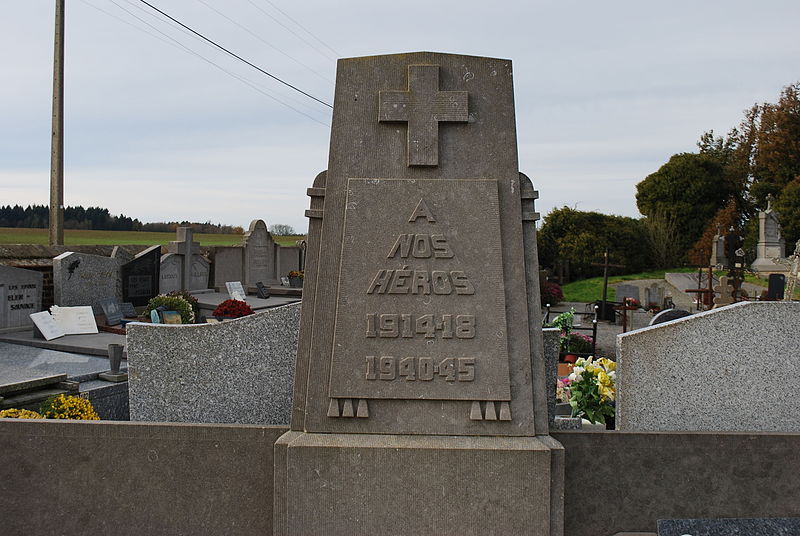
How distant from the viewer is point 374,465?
8.94 ft

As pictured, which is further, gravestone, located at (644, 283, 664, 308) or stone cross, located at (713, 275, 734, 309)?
gravestone, located at (644, 283, 664, 308)

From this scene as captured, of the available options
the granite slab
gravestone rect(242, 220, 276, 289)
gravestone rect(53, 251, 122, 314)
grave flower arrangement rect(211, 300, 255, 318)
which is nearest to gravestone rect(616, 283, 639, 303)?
gravestone rect(242, 220, 276, 289)

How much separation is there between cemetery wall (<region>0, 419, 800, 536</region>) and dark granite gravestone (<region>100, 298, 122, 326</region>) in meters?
8.18

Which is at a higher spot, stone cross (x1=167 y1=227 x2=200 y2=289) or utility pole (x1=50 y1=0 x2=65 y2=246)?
utility pole (x1=50 y1=0 x2=65 y2=246)

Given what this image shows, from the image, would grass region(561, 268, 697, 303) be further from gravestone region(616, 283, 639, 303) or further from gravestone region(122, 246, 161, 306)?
gravestone region(122, 246, 161, 306)

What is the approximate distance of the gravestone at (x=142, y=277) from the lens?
39.0 ft

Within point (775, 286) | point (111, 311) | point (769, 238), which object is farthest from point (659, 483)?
point (769, 238)

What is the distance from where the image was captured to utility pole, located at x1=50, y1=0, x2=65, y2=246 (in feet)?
44.4

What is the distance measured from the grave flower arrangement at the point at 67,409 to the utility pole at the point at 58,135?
34.8ft

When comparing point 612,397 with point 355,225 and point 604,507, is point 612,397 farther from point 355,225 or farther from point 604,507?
point 355,225

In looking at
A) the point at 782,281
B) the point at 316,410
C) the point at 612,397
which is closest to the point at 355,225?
the point at 316,410

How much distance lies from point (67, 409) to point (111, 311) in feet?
22.9

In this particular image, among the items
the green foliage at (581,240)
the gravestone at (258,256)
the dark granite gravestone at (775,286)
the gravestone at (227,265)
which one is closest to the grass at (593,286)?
the green foliage at (581,240)

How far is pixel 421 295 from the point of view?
289 cm
